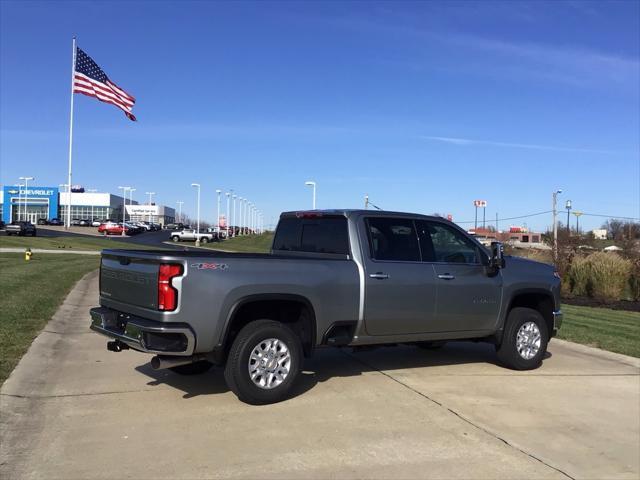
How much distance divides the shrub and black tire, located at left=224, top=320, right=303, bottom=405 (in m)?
17.8

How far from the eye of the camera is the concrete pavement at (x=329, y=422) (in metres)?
4.30

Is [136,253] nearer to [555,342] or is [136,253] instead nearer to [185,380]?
[185,380]

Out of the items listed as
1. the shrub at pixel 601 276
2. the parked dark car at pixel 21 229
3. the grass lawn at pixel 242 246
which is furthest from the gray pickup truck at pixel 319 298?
the parked dark car at pixel 21 229

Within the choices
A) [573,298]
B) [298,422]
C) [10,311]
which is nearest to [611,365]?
[298,422]

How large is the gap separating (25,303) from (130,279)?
6339mm

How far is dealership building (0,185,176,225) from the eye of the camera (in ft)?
371

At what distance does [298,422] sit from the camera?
5.21 meters

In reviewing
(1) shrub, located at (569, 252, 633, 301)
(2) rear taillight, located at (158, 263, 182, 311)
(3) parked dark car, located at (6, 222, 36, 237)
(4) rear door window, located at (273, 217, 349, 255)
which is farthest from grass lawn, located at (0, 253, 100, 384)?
(3) parked dark car, located at (6, 222, 36, 237)

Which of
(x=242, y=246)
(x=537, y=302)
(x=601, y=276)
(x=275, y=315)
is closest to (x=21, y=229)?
(x=242, y=246)

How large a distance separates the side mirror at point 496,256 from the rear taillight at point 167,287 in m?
3.81

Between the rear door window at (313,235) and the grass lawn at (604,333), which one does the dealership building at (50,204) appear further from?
the rear door window at (313,235)

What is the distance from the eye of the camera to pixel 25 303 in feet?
35.7

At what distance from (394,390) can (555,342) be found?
15.3ft

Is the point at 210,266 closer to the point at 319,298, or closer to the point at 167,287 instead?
the point at 167,287
